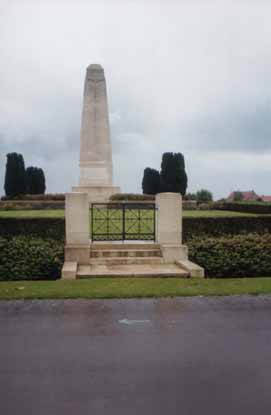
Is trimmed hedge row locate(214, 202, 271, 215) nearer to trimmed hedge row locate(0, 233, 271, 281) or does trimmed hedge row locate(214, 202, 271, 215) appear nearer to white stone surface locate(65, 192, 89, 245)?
trimmed hedge row locate(0, 233, 271, 281)

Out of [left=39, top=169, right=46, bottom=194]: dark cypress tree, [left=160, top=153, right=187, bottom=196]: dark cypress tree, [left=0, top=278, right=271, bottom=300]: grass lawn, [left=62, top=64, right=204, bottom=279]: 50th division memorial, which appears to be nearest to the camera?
[left=0, top=278, right=271, bottom=300]: grass lawn

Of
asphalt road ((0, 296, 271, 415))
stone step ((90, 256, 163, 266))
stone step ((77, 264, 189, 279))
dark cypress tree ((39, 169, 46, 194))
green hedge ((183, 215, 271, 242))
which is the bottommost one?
asphalt road ((0, 296, 271, 415))

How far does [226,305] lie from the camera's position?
21.7ft

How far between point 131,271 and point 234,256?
2981 millimetres

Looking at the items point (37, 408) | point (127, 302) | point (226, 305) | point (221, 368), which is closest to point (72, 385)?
point (37, 408)

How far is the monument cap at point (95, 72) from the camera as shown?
28203 millimetres

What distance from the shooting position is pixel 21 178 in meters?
35.8

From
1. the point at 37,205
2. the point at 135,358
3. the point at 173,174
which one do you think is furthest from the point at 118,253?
the point at 173,174

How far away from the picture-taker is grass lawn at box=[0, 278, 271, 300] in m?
7.17

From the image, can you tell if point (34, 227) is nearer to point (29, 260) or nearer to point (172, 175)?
point (29, 260)

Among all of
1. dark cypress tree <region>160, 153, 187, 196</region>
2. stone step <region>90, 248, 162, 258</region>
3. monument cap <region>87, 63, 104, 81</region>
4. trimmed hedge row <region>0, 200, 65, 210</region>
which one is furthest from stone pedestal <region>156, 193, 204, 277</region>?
dark cypress tree <region>160, 153, 187, 196</region>

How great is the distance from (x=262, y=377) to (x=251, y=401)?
0.49 metres

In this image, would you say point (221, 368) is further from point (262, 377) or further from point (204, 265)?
point (204, 265)

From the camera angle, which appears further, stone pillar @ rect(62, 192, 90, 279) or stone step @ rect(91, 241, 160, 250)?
stone step @ rect(91, 241, 160, 250)
